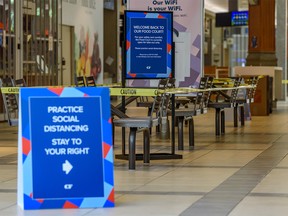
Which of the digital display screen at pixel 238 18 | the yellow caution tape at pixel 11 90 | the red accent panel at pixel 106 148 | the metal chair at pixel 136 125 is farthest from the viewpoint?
the digital display screen at pixel 238 18

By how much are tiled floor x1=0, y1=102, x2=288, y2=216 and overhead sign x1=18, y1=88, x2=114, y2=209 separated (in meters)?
0.13

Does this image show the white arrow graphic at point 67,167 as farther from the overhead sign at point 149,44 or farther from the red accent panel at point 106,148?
the overhead sign at point 149,44

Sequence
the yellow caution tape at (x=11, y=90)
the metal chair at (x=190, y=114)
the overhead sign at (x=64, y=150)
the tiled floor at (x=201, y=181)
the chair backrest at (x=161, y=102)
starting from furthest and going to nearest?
the metal chair at (x=190, y=114) < the yellow caution tape at (x=11, y=90) < the chair backrest at (x=161, y=102) < the tiled floor at (x=201, y=181) < the overhead sign at (x=64, y=150)

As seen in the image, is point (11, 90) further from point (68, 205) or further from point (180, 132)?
point (68, 205)

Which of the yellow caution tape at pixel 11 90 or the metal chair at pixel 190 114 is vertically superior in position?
the yellow caution tape at pixel 11 90

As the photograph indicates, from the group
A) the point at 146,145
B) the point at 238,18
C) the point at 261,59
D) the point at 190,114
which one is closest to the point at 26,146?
the point at 146,145

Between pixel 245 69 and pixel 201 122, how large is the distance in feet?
17.2

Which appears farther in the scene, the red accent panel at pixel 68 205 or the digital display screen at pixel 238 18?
the digital display screen at pixel 238 18

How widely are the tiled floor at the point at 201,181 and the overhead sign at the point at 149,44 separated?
119cm

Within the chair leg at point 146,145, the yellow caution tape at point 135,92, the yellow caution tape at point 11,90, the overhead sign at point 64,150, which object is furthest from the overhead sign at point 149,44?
the overhead sign at point 64,150

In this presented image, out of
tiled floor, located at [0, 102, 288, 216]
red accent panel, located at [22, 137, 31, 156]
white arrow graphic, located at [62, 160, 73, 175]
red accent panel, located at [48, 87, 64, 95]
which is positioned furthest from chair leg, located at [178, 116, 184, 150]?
red accent panel, located at [22, 137, 31, 156]

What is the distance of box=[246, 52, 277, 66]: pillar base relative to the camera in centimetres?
2834

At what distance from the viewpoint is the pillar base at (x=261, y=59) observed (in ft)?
93.0

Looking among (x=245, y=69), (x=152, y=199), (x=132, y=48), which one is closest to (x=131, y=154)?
(x=132, y=48)
